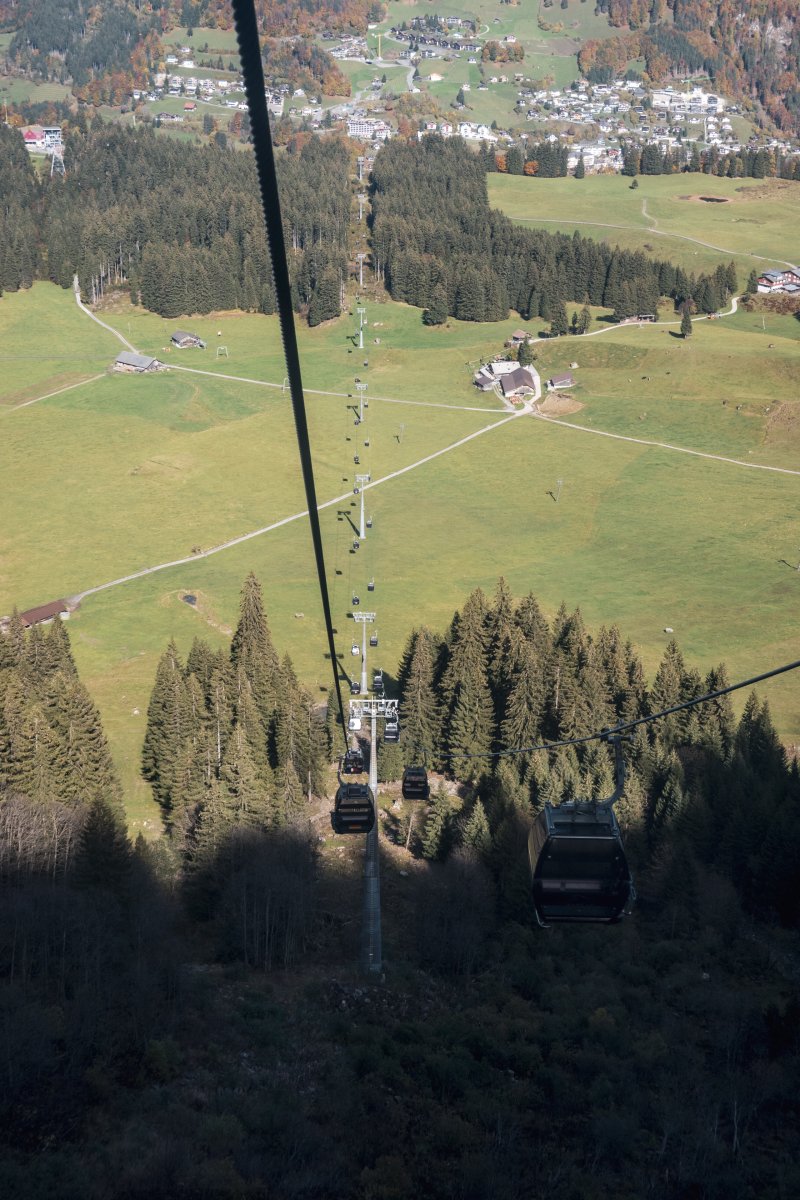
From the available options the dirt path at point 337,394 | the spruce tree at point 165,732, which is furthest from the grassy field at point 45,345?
the spruce tree at point 165,732

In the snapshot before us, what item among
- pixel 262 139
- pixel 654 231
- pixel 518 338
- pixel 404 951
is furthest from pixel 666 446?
pixel 262 139

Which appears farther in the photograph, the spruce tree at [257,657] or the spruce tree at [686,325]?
the spruce tree at [686,325]

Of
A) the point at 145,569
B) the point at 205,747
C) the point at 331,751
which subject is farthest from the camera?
the point at 145,569

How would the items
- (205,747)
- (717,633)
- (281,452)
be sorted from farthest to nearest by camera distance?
(281,452)
(717,633)
(205,747)

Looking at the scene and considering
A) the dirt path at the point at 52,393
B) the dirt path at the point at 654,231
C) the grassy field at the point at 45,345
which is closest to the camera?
the dirt path at the point at 52,393

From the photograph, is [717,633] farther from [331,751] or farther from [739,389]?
[739,389]

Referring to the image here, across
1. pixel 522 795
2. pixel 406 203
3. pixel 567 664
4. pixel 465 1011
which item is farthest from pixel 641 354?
pixel 465 1011

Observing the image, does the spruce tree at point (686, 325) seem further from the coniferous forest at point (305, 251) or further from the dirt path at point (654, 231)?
the dirt path at point (654, 231)
